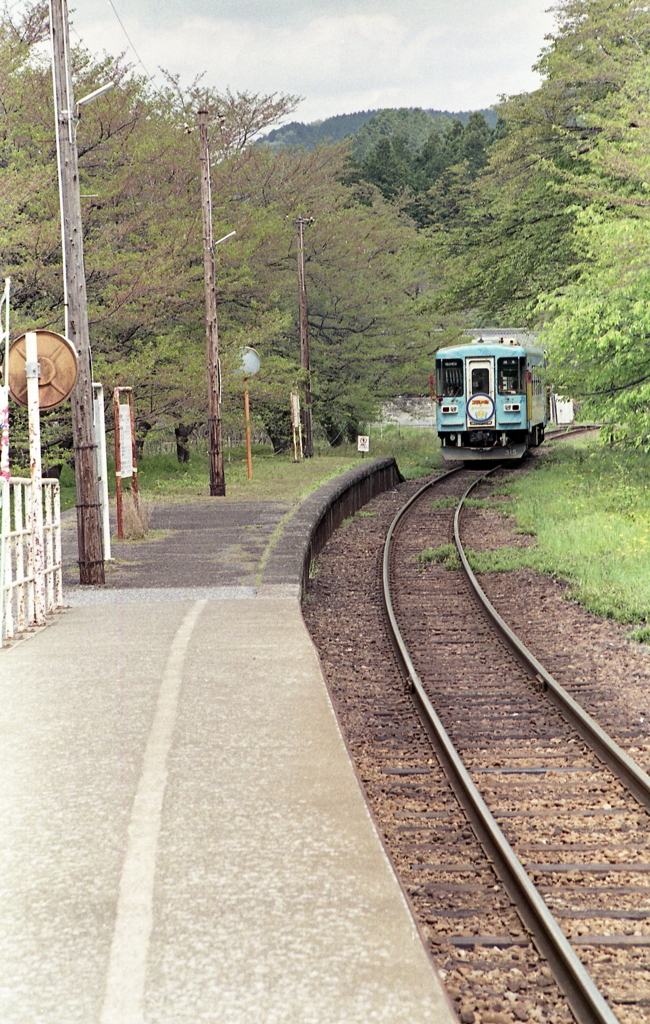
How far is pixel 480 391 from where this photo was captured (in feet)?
A: 94.2

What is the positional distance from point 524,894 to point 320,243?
34150mm

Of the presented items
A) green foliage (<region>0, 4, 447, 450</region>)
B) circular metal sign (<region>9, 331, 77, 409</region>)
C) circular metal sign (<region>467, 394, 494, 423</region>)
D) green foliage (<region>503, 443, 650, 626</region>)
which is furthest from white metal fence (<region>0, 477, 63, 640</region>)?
circular metal sign (<region>467, 394, 494, 423</region>)

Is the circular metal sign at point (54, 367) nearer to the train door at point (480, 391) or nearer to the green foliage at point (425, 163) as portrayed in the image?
the train door at point (480, 391)

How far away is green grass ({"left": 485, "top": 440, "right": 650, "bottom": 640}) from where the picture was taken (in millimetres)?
12336

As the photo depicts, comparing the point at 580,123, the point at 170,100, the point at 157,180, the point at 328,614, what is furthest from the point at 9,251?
the point at 170,100

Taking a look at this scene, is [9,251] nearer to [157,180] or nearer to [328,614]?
[157,180]

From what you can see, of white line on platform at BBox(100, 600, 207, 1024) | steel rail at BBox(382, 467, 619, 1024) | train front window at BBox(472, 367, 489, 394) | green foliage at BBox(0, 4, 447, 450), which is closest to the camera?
white line on platform at BBox(100, 600, 207, 1024)

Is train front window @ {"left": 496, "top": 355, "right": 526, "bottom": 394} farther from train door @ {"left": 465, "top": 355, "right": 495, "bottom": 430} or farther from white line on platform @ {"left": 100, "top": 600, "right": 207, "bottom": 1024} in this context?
white line on platform @ {"left": 100, "top": 600, "right": 207, "bottom": 1024}

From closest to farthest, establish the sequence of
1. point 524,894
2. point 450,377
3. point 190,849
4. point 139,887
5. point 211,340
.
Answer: point 139,887 < point 190,849 < point 524,894 < point 211,340 < point 450,377

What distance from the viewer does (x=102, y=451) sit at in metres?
13.6

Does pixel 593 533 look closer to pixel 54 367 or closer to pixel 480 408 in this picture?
pixel 54 367

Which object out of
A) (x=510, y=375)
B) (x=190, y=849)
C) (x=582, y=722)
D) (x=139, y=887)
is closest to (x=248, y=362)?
(x=510, y=375)

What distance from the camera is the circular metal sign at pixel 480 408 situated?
28.6 meters

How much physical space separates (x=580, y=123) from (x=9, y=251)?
1349cm
